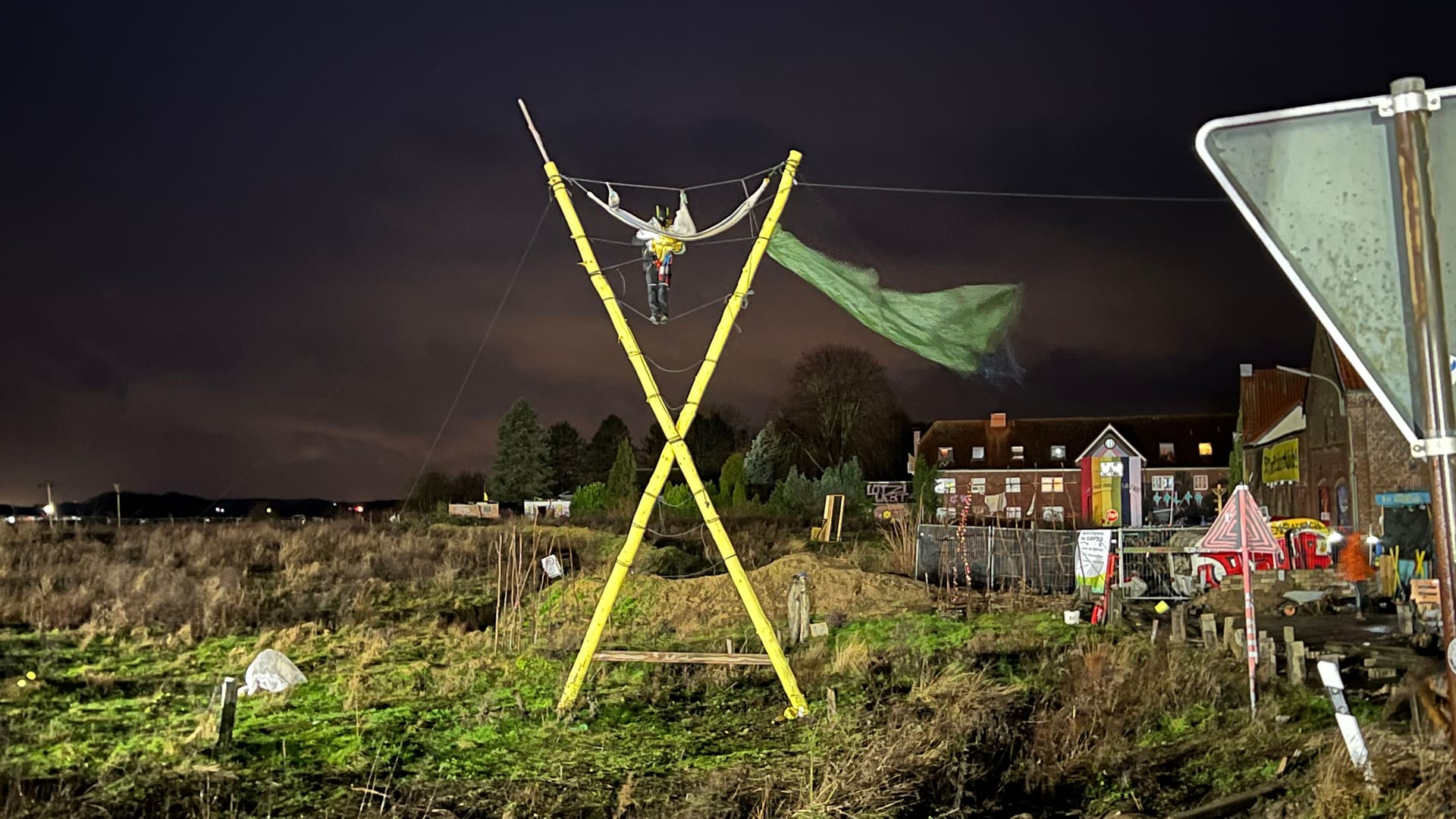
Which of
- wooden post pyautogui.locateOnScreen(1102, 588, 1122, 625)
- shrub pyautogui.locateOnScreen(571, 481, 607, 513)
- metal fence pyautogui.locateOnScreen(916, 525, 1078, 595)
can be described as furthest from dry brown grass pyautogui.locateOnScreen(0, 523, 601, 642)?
shrub pyautogui.locateOnScreen(571, 481, 607, 513)

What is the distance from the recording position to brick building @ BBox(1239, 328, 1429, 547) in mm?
24328

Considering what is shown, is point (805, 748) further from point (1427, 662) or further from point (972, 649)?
point (1427, 662)

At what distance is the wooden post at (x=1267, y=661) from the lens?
1034cm

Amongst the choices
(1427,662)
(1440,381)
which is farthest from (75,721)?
(1427,662)

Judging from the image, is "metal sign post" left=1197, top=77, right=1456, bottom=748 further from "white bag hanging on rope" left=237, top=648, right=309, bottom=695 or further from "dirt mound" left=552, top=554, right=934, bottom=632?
"dirt mound" left=552, top=554, right=934, bottom=632

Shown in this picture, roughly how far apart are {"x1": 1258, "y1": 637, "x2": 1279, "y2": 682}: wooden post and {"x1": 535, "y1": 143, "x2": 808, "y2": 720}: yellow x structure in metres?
4.80

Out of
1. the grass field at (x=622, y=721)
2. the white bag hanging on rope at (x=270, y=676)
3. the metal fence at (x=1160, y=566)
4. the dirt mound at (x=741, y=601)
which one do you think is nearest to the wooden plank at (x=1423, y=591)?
the grass field at (x=622, y=721)

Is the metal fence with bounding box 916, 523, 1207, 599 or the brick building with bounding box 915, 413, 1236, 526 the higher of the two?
the brick building with bounding box 915, 413, 1236, 526

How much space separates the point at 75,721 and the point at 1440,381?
1067cm

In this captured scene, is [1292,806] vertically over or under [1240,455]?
under

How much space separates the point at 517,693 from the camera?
33.4ft

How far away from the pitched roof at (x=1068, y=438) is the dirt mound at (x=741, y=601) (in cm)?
3970

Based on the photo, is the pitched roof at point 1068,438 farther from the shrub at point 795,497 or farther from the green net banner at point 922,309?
the green net banner at point 922,309

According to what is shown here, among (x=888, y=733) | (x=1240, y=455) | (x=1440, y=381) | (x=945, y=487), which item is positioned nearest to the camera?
(x=1440, y=381)
